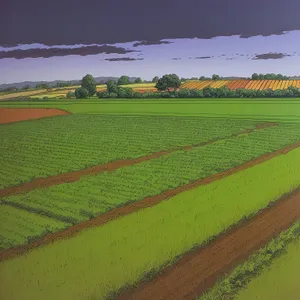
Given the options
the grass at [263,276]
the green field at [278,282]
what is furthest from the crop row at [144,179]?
the green field at [278,282]

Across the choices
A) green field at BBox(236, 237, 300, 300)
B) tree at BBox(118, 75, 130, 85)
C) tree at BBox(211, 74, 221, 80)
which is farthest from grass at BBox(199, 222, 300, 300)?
tree at BBox(118, 75, 130, 85)

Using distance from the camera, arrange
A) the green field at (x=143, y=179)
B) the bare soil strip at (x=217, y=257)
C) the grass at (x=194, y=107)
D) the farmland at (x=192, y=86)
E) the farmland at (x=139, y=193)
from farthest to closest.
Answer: the grass at (x=194, y=107) → the farmland at (x=192, y=86) → the green field at (x=143, y=179) → the farmland at (x=139, y=193) → the bare soil strip at (x=217, y=257)

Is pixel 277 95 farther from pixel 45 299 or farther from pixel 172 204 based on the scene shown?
pixel 45 299

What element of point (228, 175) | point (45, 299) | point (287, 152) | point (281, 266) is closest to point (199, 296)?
point (281, 266)

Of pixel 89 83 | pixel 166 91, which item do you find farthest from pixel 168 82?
pixel 89 83

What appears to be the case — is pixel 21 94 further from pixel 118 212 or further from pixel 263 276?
pixel 263 276

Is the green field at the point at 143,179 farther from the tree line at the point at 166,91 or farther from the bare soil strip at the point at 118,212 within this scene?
the tree line at the point at 166,91
